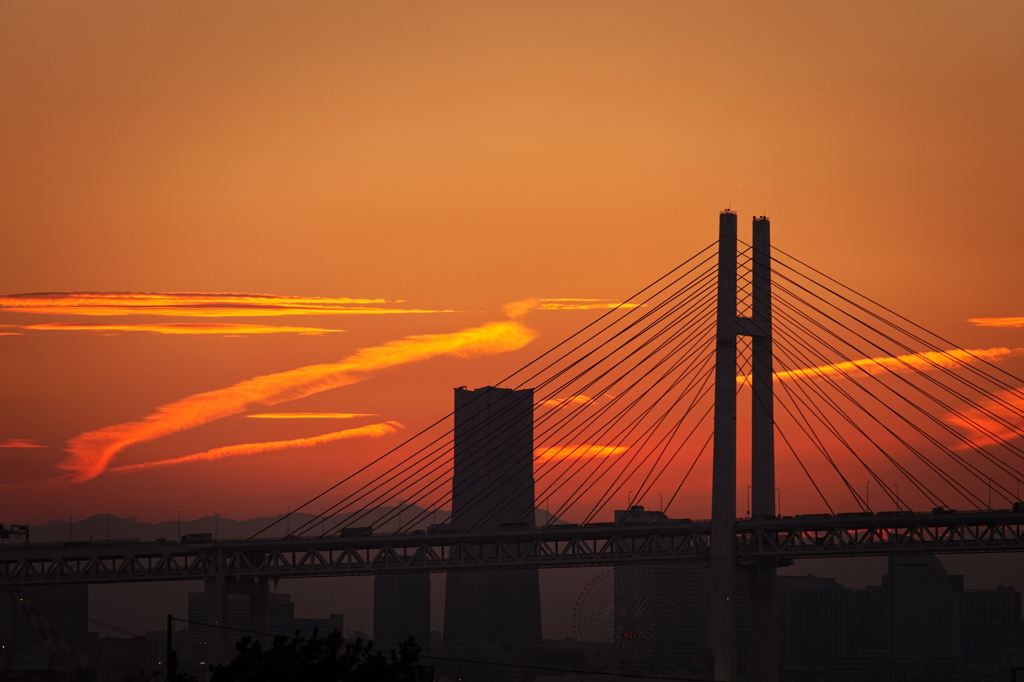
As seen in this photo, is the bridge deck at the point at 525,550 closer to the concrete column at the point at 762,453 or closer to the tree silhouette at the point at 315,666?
the concrete column at the point at 762,453

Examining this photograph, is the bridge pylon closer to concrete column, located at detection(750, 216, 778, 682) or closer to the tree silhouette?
concrete column, located at detection(750, 216, 778, 682)

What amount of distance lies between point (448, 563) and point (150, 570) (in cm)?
2248

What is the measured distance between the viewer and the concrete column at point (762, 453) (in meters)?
113

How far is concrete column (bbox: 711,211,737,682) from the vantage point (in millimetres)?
106438

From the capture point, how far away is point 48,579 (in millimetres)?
136500

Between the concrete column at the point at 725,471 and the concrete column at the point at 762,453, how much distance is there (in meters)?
3.68

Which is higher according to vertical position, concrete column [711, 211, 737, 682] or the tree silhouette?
concrete column [711, 211, 737, 682]

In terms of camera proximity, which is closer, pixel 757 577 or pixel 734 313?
pixel 734 313

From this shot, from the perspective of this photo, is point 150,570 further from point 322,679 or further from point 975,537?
point 322,679

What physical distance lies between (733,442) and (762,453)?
10.00m

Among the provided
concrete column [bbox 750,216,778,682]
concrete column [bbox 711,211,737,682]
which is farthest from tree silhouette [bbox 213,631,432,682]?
concrete column [bbox 750,216,778,682]

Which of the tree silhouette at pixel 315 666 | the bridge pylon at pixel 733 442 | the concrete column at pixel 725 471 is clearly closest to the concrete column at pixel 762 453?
the bridge pylon at pixel 733 442

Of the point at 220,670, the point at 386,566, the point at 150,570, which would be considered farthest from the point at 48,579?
the point at 220,670

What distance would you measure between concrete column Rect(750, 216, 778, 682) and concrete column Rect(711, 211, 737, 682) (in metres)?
3.68
